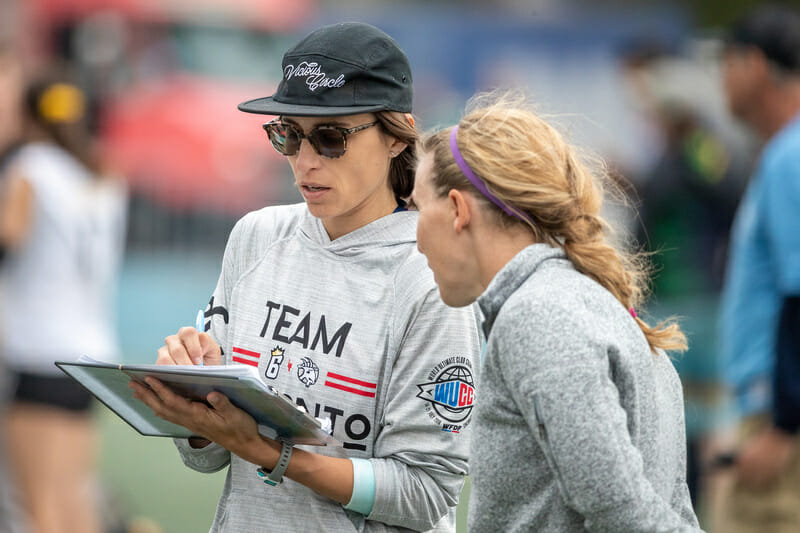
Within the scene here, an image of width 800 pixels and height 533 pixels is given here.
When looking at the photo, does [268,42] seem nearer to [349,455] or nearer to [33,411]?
[33,411]

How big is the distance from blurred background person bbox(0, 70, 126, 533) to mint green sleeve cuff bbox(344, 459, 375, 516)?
9.71 ft

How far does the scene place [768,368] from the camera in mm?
3553

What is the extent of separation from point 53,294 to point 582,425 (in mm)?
3726

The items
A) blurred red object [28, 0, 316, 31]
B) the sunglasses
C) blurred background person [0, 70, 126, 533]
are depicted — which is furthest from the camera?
blurred red object [28, 0, 316, 31]

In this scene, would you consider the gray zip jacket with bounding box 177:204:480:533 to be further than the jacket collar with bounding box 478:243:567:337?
Yes

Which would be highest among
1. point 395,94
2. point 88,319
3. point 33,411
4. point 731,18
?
point 731,18

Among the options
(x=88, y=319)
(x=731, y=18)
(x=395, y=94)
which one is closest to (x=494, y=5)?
(x=731, y=18)

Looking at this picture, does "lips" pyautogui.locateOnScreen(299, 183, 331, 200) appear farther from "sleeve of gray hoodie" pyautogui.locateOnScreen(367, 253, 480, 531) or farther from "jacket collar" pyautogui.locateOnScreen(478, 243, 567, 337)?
"jacket collar" pyautogui.locateOnScreen(478, 243, 567, 337)

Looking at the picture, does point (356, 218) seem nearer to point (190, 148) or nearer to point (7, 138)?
point (7, 138)

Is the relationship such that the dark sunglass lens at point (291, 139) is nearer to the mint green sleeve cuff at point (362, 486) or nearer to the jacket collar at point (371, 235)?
the jacket collar at point (371, 235)

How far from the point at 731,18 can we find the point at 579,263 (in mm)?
11580

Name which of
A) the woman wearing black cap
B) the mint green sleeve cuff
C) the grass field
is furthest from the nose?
the grass field

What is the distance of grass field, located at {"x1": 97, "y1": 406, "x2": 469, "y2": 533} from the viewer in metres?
5.74

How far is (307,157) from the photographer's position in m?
2.19
